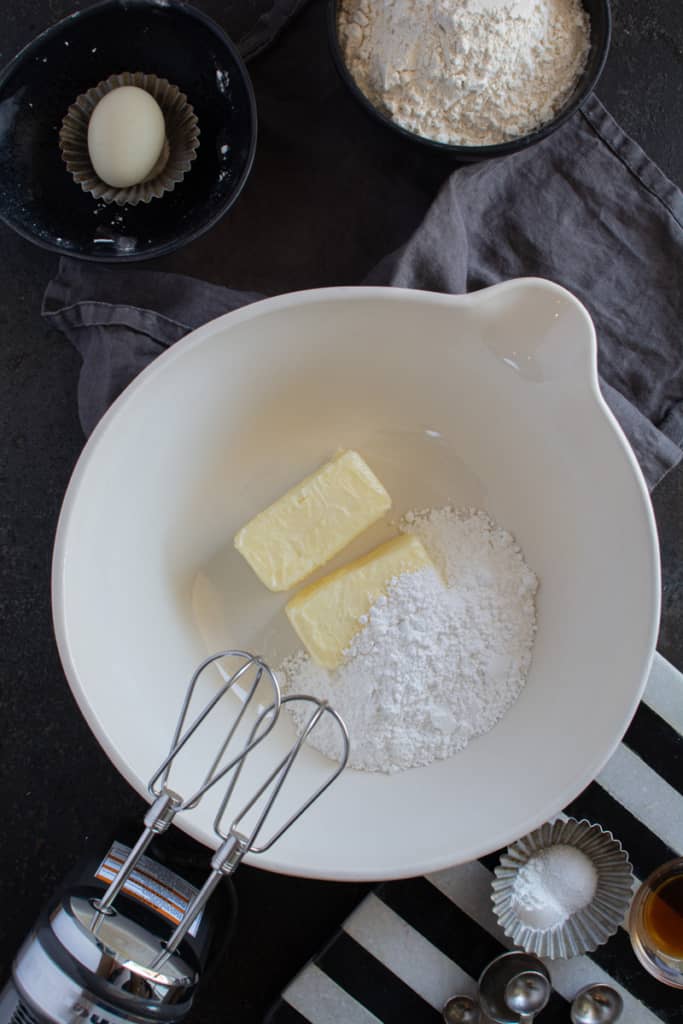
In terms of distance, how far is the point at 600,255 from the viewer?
3.35 feet

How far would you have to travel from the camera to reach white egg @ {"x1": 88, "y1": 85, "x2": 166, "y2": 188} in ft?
2.95

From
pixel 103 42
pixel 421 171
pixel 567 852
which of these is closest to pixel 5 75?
pixel 103 42

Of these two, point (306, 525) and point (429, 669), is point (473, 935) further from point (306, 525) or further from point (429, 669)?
point (306, 525)

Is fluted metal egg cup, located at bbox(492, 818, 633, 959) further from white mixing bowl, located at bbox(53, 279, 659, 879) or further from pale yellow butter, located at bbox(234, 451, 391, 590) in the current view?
pale yellow butter, located at bbox(234, 451, 391, 590)

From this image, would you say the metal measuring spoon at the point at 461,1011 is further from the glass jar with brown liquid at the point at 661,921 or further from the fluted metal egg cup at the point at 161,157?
the fluted metal egg cup at the point at 161,157

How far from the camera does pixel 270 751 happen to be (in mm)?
947

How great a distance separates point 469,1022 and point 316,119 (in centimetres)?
96

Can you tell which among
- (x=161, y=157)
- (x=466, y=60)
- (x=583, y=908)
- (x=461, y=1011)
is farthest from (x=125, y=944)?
(x=466, y=60)

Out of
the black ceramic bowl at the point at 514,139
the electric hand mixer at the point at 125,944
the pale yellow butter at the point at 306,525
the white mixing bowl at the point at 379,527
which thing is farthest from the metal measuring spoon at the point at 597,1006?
the black ceramic bowl at the point at 514,139

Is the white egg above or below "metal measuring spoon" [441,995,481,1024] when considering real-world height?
above

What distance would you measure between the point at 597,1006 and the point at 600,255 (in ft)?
2.61

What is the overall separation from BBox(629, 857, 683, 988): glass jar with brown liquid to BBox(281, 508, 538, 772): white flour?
0.24m

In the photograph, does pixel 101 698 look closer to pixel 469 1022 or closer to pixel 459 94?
pixel 469 1022

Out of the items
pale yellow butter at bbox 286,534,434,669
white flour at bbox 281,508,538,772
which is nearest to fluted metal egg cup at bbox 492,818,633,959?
white flour at bbox 281,508,538,772
